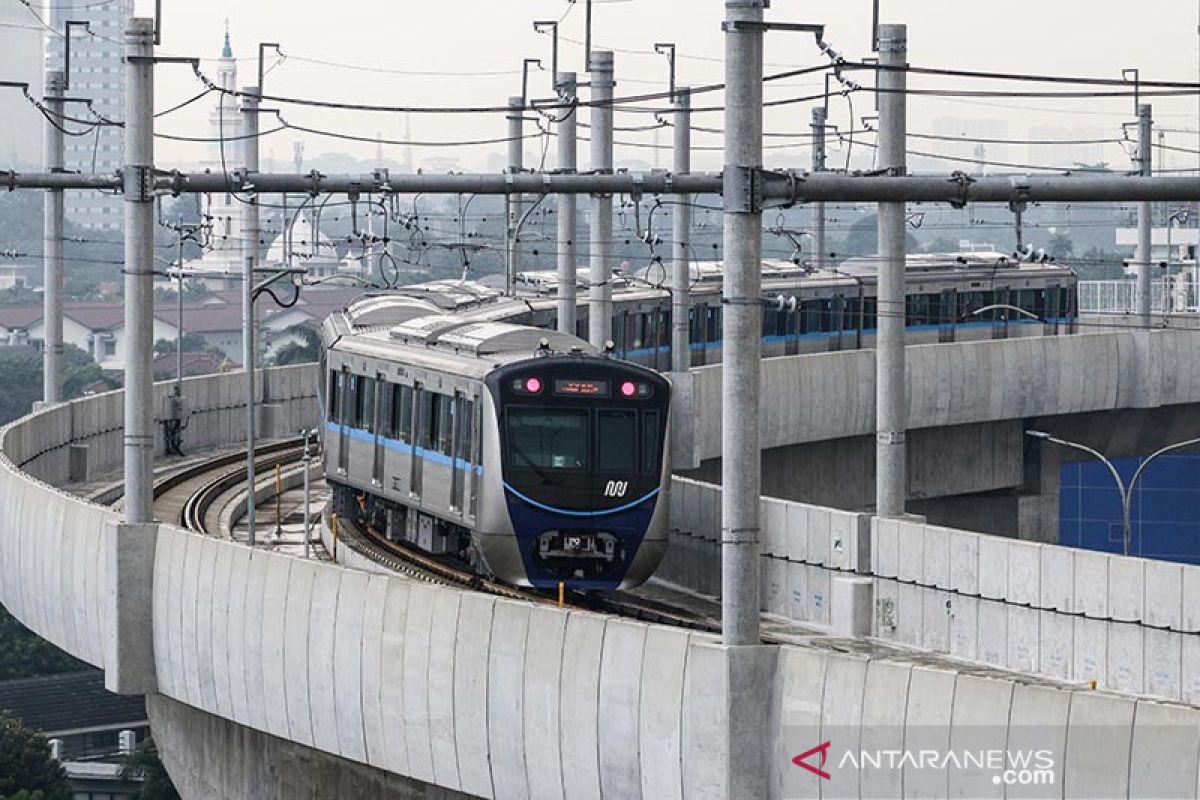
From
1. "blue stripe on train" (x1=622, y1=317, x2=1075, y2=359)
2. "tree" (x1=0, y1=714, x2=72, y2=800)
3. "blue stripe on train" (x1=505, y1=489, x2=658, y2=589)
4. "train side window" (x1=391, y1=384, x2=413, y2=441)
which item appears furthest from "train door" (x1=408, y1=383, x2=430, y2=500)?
"tree" (x1=0, y1=714, x2=72, y2=800)

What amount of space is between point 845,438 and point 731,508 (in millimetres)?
28705

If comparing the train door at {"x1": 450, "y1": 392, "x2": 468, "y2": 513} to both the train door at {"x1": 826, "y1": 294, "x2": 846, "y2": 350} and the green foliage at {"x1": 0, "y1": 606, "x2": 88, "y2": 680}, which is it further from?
the green foliage at {"x1": 0, "y1": 606, "x2": 88, "y2": 680}

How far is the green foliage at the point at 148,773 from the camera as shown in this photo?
79938 millimetres

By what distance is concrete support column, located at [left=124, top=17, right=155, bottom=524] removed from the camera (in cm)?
2484

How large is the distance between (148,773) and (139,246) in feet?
199

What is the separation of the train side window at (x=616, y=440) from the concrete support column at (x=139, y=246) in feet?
18.5

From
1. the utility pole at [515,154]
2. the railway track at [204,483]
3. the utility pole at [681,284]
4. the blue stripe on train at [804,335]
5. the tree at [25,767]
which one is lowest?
the tree at [25,767]

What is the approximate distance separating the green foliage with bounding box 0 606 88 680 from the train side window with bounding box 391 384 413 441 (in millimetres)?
66105

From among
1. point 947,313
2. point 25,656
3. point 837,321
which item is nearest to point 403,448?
point 837,321

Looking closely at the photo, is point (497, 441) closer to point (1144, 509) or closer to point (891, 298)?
point (891, 298)

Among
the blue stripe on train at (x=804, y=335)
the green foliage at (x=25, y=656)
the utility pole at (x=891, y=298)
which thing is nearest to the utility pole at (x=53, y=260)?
the blue stripe on train at (x=804, y=335)

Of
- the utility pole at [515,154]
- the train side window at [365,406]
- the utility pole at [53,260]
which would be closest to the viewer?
the train side window at [365,406]

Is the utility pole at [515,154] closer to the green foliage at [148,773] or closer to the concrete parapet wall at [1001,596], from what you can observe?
the concrete parapet wall at [1001,596]

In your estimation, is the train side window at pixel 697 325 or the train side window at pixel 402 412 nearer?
the train side window at pixel 402 412
